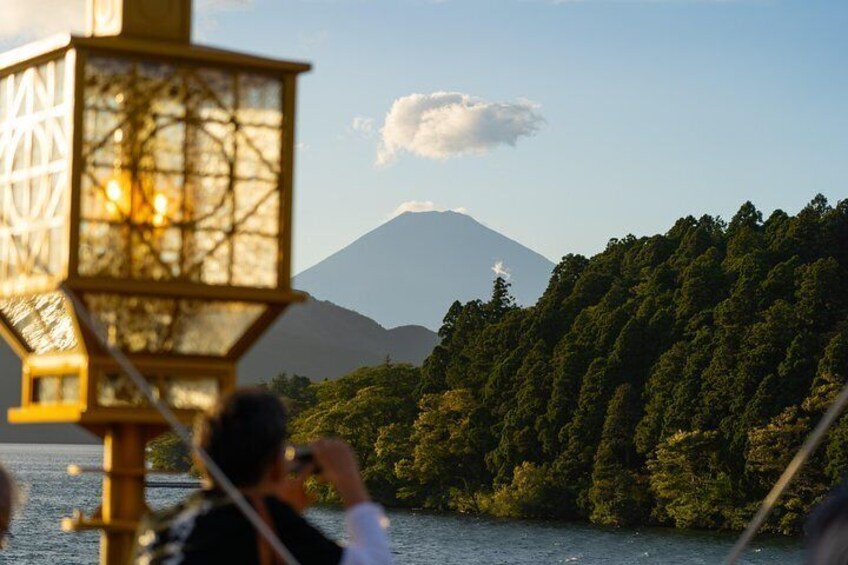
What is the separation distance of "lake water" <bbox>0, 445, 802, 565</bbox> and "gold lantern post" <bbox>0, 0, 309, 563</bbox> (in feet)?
183

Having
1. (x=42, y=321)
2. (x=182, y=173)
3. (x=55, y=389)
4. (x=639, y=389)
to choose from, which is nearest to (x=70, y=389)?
(x=55, y=389)

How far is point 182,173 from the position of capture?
19.7 ft

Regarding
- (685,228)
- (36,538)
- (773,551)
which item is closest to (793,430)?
(773,551)

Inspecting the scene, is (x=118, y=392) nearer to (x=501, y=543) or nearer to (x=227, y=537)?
(x=227, y=537)

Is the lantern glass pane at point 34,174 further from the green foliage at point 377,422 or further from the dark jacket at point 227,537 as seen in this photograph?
the green foliage at point 377,422

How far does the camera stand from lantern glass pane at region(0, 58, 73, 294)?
595 cm

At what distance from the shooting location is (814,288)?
75.2m

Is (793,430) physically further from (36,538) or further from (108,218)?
(108,218)

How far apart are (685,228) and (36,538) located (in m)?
33.7

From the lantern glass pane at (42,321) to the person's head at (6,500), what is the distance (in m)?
2.51

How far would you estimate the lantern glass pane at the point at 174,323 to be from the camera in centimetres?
596

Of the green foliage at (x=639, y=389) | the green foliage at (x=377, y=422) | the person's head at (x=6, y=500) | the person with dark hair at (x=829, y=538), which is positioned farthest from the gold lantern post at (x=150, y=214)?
the green foliage at (x=377, y=422)

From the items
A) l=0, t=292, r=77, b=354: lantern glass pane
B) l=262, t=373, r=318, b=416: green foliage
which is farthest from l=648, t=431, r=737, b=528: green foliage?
l=0, t=292, r=77, b=354: lantern glass pane

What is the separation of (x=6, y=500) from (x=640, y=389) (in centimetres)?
7840
